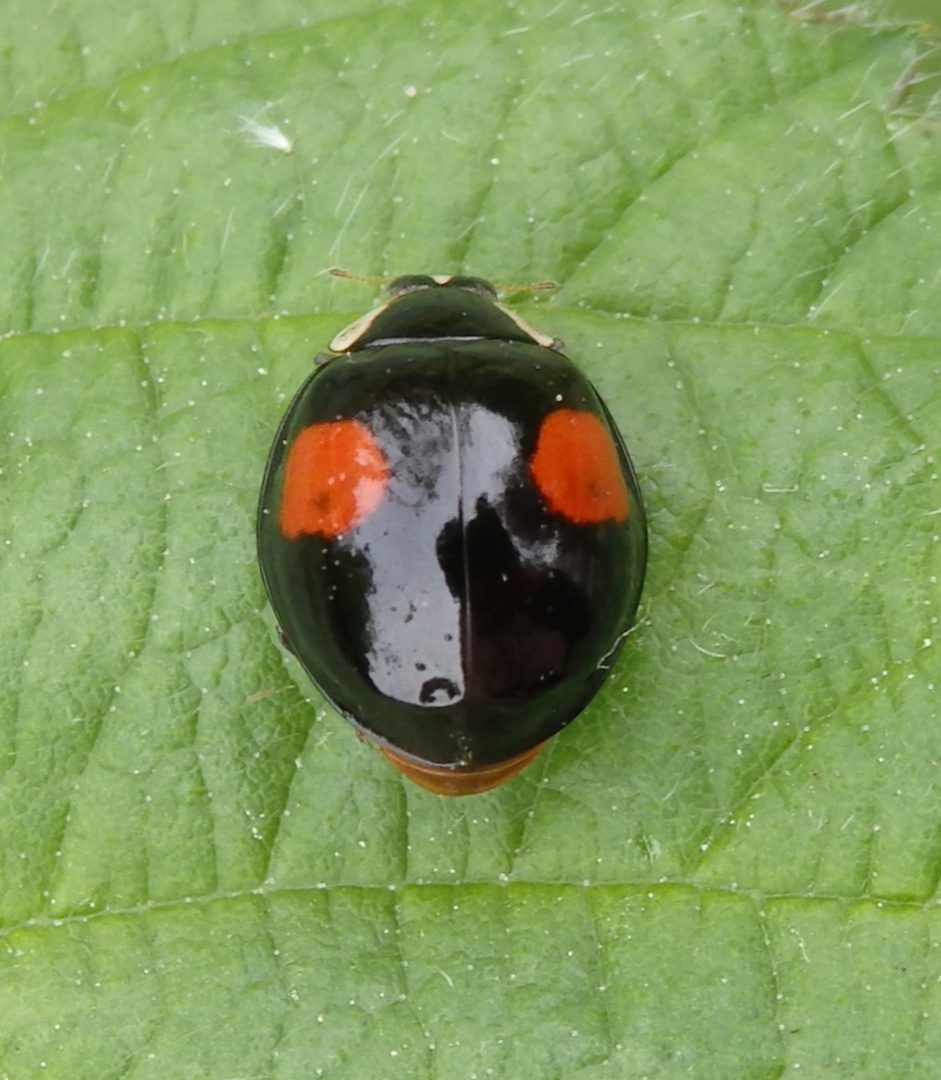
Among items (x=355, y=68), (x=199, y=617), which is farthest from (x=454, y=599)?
(x=355, y=68)

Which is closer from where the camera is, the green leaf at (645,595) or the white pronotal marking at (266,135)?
the green leaf at (645,595)

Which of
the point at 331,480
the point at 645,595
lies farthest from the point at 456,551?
the point at 645,595

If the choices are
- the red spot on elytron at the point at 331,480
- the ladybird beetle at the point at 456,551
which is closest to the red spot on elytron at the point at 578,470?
the ladybird beetle at the point at 456,551

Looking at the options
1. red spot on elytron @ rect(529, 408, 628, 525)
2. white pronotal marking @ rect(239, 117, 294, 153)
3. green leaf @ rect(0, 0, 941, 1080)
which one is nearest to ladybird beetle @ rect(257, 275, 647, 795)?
red spot on elytron @ rect(529, 408, 628, 525)

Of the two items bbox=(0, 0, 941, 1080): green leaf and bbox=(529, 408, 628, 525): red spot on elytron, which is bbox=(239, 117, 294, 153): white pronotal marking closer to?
bbox=(0, 0, 941, 1080): green leaf

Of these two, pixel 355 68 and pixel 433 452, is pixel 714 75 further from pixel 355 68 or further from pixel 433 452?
pixel 433 452

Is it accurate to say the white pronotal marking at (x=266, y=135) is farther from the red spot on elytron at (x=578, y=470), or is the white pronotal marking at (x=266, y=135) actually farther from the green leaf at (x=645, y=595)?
the red spot on elytron at (x=578, y=470)
